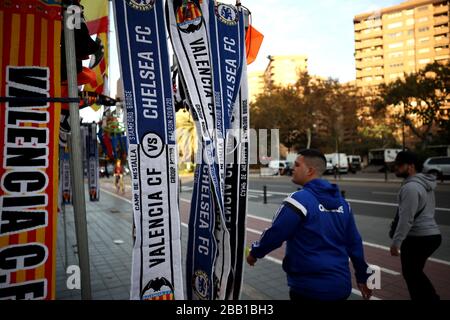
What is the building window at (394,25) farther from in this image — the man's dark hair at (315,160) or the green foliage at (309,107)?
the man's dark hair at (315,160)

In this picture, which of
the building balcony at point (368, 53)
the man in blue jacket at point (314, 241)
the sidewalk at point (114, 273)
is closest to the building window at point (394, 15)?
the building balcony at point (368, 53)

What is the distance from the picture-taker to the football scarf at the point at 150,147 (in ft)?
7.09

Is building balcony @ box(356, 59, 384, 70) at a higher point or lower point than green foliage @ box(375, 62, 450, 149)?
higher

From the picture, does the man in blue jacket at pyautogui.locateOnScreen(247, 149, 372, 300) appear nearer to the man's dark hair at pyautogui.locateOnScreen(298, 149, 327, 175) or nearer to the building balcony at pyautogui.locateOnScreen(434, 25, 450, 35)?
the man's dark hair at pyautogui.locateOnScreen(298, 149, 327, 175)

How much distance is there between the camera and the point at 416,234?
3197 mm

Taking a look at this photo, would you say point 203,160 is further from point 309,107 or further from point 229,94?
point 309,107

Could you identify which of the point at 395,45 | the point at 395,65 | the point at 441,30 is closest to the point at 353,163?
the point at 395,65

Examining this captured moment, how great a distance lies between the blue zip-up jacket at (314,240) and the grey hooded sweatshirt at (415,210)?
1325 mm

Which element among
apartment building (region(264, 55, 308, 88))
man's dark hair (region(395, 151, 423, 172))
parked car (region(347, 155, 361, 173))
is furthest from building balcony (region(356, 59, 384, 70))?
man's dark hair (region(395, 151, 423, 172))

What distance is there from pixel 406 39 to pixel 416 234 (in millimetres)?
90278

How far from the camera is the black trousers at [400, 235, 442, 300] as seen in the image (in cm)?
316

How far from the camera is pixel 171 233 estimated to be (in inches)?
89.4

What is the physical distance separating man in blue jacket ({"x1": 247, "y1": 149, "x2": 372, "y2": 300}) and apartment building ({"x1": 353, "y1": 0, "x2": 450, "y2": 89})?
78.9 meters
